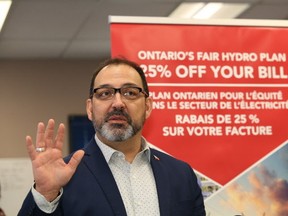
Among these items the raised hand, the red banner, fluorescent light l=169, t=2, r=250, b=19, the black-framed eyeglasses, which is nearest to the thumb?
the raised hand

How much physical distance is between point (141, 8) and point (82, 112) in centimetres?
223

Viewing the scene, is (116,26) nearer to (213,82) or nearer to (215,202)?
(213,82)

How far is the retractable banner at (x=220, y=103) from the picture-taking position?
250 cm

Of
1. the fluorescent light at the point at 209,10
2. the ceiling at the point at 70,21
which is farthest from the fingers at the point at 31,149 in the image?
the fluorescent light at the point at 209,10

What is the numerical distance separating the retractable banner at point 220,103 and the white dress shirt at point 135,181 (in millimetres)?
606

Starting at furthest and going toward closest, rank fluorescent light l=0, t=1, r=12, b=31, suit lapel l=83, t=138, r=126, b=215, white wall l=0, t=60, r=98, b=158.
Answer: white wall l=0, t=60, r=98, b=158, fluorescent light l=0, t=1, r=12, b=31, suit lapel l=83, t=138, r=126, b=215

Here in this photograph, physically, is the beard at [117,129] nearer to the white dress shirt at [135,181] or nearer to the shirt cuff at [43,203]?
the white dress shirt at [135,181]

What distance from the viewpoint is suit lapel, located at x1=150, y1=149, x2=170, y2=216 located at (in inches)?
70.4

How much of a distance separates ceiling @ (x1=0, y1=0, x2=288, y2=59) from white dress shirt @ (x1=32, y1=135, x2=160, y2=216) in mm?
2893

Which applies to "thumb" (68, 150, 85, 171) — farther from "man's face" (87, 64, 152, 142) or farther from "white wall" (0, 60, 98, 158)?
"white wall" (0, 60, 98, 158)

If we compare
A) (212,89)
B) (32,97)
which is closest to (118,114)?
(212,89)

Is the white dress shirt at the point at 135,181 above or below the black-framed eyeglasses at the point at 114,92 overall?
below

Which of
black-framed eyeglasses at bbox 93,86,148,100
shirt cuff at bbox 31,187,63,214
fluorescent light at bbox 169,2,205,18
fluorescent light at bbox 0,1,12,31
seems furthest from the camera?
fluorescent light at bbox 169,2,205,18

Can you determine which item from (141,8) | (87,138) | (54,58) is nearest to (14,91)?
(54,58)
